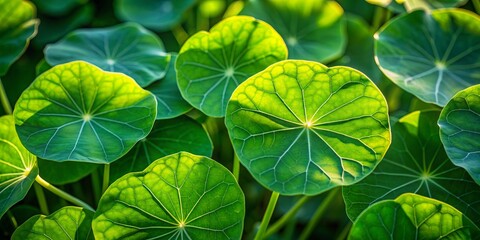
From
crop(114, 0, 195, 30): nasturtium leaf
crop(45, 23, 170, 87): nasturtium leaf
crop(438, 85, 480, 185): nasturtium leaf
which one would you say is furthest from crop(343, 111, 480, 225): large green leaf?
crop(114, 0, 195, 30): nasturtium leaf

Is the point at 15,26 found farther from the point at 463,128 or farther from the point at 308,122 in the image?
the point at 463,128

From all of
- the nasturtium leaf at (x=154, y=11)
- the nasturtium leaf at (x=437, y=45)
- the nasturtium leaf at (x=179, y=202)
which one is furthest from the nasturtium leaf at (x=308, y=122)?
the nasturtium leaf at (x=154, y=11)

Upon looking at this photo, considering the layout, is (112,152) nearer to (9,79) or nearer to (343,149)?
(343,149)

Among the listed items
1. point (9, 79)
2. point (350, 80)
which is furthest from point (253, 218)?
point (9, 79)

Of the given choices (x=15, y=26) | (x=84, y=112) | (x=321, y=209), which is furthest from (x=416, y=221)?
(x=15, y=26)

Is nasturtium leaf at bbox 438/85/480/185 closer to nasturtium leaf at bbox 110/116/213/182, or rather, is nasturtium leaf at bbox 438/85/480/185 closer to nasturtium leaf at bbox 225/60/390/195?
nasturtium leaf at bbox 225/60/390/195

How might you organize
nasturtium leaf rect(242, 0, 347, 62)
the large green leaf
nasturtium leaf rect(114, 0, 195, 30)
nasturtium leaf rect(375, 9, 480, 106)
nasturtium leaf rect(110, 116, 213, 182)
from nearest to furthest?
the large green leaf
nasturtium leaf rect(110, 116, 213, 182)
nasturtium leaf rect(375, 9, 480, 106)
nasturtium leaf rect(242, 0, 347, 62)
nasturtium leaf rect(114, 0, 195, 30)

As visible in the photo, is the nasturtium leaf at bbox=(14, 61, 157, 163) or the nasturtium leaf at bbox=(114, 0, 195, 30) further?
the nasturtium leaf at bbox=(114, 0, 195, 30)
